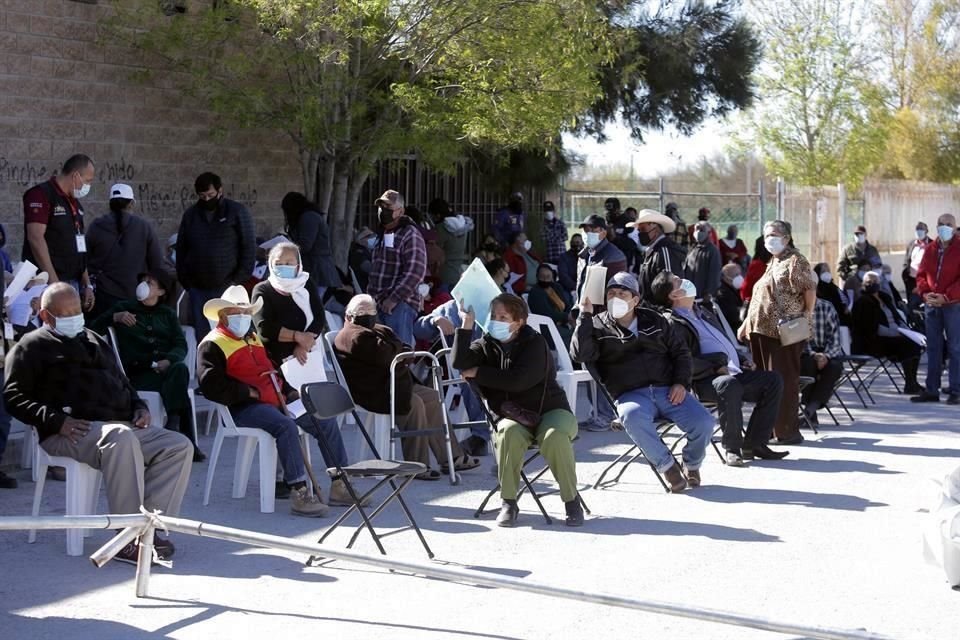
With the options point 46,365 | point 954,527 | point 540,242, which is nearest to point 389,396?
point 46,365

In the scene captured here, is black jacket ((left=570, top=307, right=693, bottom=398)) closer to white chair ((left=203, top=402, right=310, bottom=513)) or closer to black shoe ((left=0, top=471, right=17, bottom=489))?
white chair ((left=203, top=402, right=310, bottom=513))

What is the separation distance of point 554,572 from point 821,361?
19.3 ft

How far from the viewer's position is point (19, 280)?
32.1ft

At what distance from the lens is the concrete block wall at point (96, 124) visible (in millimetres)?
13328

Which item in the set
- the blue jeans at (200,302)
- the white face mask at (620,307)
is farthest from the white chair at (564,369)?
the blue jeans at (200,302)

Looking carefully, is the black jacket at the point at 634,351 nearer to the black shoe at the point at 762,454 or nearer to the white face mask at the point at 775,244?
the black shoe at the point at 762,454

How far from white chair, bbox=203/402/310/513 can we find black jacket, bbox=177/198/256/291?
263 centimetres

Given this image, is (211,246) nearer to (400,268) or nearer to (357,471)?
(400,268)

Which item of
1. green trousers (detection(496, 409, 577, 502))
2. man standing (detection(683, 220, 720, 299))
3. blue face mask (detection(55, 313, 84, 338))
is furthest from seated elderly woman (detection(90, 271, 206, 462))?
man standing (detection(683, 220, 720, 299))

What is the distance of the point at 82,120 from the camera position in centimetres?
1408

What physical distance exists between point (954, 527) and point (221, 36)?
8.95m

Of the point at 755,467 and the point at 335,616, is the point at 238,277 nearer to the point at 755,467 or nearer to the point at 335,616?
the point at 755,467

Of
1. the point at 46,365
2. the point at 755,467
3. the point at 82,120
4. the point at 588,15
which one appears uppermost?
the point at 588,15

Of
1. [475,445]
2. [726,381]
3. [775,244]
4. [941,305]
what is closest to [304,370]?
[475,445]
